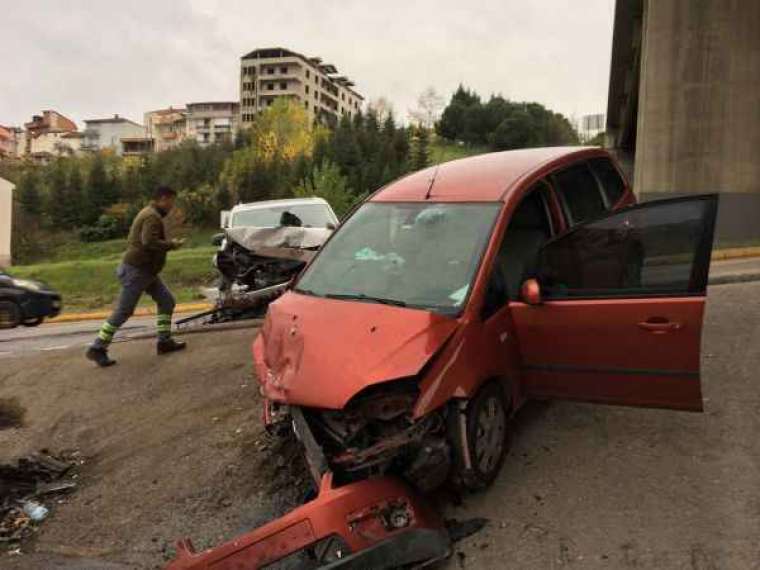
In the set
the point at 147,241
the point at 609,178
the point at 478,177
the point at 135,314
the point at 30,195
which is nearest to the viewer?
the point at 478,177

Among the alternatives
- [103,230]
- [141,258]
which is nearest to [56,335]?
[141,258]

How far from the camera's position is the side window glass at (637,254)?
12.4 feet

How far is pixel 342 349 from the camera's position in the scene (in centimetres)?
352

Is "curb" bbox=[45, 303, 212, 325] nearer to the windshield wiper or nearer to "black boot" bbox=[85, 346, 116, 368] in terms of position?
"black boot" bbox=[85, 346, 116, 368]

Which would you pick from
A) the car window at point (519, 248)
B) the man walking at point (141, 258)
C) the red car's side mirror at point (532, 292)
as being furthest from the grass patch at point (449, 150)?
the red car's side mirror at point (532, 292)

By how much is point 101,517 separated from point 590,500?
116 inches

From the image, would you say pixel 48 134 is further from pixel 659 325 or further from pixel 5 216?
pixel 659 325

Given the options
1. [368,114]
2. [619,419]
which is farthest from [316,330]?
[368,114]

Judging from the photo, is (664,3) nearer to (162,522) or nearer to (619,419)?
(619,419)

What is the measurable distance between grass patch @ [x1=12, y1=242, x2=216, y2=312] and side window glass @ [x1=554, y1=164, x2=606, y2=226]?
13.8m

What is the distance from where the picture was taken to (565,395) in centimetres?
406

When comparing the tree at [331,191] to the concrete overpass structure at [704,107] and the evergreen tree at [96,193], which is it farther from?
the evergreen tree at [96,193]

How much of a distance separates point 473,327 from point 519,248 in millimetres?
1031

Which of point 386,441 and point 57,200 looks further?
point 57,200
